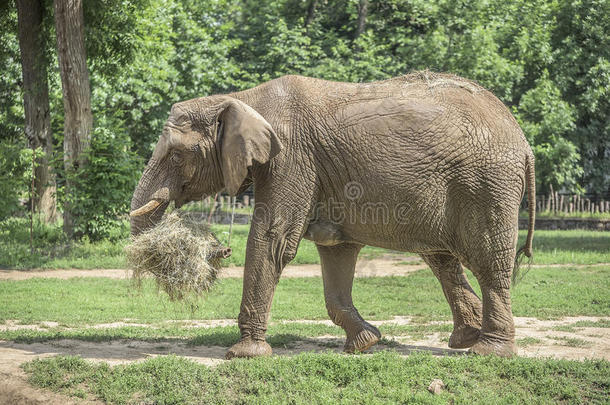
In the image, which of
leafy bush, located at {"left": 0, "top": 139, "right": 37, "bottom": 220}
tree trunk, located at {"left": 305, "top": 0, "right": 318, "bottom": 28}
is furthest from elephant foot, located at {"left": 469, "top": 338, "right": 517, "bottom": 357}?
tree trunk, located at {"left": 305, "top": 0, "right": 318, "bottom": 28}

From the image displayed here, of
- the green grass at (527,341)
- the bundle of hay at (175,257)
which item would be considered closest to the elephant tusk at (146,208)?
the bundle of hay at (175,257)

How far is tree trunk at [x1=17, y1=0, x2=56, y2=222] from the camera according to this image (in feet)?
62.6

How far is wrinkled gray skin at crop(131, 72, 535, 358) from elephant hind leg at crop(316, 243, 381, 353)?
2.00ft

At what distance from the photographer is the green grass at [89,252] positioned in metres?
16.7

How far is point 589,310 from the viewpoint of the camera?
12094 mm

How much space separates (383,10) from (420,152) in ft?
80.9

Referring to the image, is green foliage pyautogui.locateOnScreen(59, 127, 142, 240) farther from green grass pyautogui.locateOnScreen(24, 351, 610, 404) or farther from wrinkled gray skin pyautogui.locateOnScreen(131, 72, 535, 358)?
green grass pyautogui.locateOnScreen(24, 351, 610, 404)

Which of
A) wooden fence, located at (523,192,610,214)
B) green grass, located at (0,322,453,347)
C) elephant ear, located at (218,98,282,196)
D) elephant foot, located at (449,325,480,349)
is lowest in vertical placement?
green grass, located at (0,322,453,347)

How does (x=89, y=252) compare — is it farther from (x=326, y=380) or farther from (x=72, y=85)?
(x=326, y=380)

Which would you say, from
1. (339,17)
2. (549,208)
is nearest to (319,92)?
(549,208)

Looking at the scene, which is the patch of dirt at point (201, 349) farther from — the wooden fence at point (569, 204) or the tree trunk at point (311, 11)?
the tree trunk at point (311, 11)

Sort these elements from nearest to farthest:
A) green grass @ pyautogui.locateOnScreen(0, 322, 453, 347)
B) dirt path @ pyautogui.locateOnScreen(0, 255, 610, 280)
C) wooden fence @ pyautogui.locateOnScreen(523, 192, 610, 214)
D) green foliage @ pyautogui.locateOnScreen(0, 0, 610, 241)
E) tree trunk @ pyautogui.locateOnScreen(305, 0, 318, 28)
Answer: green grass @ pyautogui.locateOnScreen(0, 322, 453, 347) → dirt path @ pyautogui.locateOnScreen(0, 255, 610, 280) → green foliage @ pyautogui.locateOnScreen(0, 0, 610, 241) → wooden fence @ pyautogui.locateOnScreen(523, 192, 610, 214) → tree trunk @ pyautogui.locateOnScreen(305, 0, 318, 28)

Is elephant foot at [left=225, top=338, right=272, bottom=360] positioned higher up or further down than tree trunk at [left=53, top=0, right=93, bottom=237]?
further down

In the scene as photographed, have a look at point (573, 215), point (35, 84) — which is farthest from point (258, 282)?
point (573, 215)
